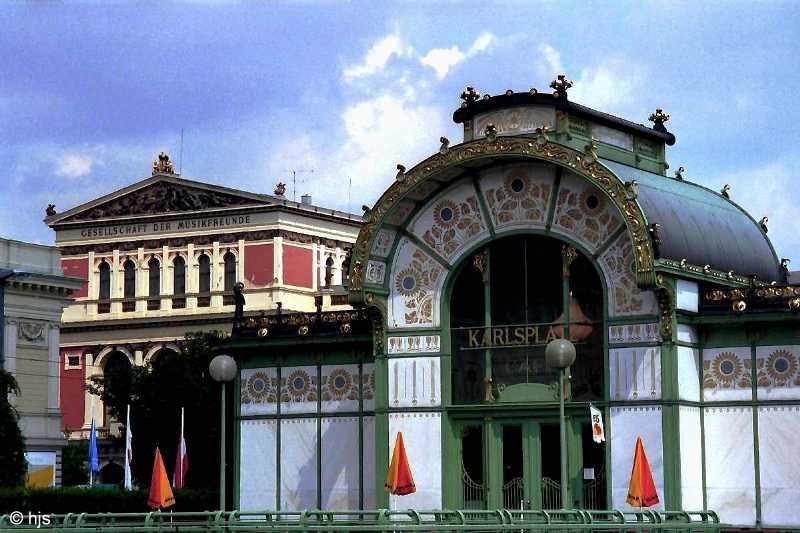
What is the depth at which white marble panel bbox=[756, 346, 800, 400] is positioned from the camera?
33.9m

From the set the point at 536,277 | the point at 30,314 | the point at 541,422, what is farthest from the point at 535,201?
the point at 30,314

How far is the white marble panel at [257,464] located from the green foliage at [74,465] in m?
46.7

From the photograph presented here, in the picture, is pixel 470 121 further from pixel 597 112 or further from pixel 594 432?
pixel 594 432

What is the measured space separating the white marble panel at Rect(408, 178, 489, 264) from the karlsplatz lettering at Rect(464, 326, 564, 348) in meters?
1.71

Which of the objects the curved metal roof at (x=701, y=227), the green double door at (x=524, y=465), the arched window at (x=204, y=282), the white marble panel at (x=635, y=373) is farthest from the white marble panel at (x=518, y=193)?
the arched window at (x=204, y=282)

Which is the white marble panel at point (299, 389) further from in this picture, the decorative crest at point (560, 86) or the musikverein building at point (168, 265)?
the musikverein building at point (168, 265)

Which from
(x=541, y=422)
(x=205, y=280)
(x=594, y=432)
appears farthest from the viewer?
(x=205, y=280)

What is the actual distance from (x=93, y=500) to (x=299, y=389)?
11390 millimetres

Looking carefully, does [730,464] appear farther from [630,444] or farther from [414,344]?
[414,344]

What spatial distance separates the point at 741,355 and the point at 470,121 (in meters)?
7.84

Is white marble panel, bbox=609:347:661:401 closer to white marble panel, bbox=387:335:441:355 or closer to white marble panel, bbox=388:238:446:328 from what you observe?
white marble panel, bbox=387:335:441:355

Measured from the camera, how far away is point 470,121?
37438 mm

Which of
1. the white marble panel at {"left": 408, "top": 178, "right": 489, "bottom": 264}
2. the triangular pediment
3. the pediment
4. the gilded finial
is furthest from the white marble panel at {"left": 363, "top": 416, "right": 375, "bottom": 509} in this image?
the pediment

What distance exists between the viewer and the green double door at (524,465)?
35.1m
